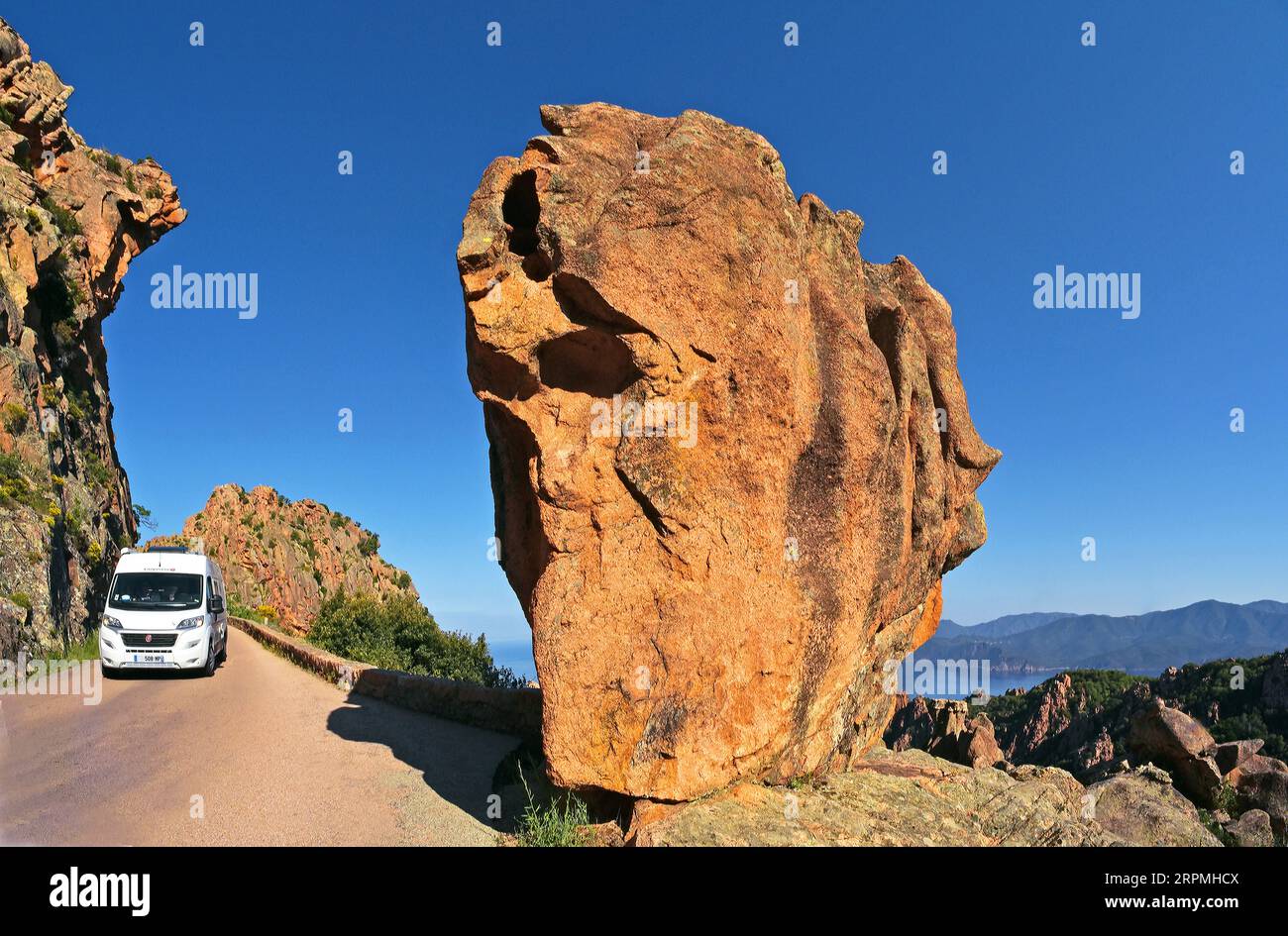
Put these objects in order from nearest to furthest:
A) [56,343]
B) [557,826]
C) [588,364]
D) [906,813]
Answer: [557,826] → [906,813] → [588,364] → [56,343]

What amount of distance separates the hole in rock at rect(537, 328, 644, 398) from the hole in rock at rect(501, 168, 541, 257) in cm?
113

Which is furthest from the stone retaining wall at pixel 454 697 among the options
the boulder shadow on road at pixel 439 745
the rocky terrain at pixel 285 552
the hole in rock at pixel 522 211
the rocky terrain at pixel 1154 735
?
the rocky terrain at pixel 285 552

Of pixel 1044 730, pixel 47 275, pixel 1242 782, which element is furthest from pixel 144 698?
pixel 1044 730

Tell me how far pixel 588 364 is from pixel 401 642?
54.6 feet

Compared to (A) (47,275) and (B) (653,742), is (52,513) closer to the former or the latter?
(A) (47,275)

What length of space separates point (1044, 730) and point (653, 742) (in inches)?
2158

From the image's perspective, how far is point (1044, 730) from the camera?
171ft

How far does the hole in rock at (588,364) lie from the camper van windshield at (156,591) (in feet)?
42.7

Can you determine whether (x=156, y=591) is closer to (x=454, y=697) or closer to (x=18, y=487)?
(x=18, y=487)

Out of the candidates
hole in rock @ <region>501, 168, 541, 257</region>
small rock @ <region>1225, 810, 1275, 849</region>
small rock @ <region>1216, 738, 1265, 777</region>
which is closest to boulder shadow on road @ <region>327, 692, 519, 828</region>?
hole in rock @ <region>501, 168, 541, 257</region>

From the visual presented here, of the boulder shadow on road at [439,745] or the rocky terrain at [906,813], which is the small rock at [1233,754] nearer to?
the rocky terrain at [906,813]

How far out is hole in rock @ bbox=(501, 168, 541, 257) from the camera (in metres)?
8.48

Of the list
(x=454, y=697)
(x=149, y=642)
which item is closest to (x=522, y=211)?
(x=454, y=697)

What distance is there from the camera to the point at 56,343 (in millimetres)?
30938
